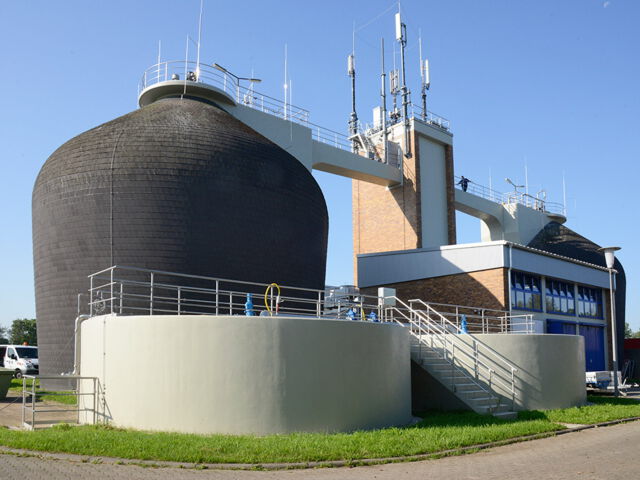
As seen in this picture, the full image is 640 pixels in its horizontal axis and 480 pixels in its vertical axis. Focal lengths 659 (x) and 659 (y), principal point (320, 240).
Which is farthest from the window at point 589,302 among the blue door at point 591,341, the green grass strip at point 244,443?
the green grass strip at point 244,443

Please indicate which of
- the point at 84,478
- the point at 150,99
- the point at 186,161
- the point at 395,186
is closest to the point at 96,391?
the point at 84,478

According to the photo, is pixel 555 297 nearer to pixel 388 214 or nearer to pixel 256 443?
pixel 388 214

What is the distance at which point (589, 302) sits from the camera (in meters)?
33.8

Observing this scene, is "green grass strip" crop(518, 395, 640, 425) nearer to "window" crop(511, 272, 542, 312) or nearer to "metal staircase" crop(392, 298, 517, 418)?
"metal staircase" crop(392, 298, 517, 418)

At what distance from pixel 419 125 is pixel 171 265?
20.7 meters

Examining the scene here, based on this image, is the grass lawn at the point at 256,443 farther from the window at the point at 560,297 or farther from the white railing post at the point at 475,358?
the window at the point at 560,297

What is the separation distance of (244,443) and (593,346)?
89.0 ft

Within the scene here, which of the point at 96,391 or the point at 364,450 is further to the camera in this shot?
the point at 96,391

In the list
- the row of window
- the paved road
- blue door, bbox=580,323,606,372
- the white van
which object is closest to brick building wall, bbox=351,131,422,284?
the row of window

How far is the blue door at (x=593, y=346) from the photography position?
32719 millimetres

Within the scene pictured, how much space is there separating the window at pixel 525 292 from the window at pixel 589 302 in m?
4.45

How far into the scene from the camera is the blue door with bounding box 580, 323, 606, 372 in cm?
3272

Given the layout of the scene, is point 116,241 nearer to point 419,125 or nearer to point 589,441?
point 589,441

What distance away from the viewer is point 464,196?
40.2 m
